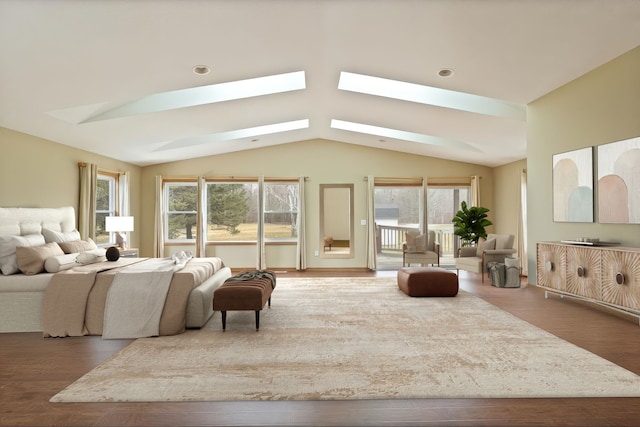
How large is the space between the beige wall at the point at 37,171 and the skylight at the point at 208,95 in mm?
907

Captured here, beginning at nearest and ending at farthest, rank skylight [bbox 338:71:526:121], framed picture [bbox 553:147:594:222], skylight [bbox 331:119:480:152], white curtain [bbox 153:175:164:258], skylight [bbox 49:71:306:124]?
framed picture [bbox 553:147:594:222] < skylight [bbox 49:71:306:124] < skylight [bbox 338:71:526:121] < skylight [bbox 331:119:480:152] < white curtain [bbox 153:175:164:258]

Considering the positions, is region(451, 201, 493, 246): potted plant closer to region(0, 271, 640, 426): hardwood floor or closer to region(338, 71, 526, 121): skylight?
region(338, 71, 526, 121): skylight

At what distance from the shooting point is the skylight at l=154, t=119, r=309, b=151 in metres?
7.82

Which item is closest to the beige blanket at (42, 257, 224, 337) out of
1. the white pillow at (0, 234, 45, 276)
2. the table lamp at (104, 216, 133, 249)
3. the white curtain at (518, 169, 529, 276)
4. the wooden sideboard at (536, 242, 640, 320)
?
the white pillow at (0, 234, 45, 276)

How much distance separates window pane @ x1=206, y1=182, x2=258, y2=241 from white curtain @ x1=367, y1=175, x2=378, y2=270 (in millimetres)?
2723

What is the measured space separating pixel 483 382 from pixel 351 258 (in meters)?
6.44

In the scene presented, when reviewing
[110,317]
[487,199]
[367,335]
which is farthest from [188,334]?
[487,199]

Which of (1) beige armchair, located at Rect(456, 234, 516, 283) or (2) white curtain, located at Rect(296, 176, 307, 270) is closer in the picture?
(1) beige armchair, located at Rect(456, 234, 516, 283)

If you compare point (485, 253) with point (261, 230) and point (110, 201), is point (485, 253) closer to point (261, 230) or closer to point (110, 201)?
point (261, 230)

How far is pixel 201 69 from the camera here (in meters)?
4.52

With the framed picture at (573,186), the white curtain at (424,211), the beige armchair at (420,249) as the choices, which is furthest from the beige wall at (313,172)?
the framed picture at (573,186)

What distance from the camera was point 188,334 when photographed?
3963mm

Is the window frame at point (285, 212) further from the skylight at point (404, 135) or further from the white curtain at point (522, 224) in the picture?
the white curtain at point (522, 224)

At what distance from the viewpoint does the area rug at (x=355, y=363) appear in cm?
260
